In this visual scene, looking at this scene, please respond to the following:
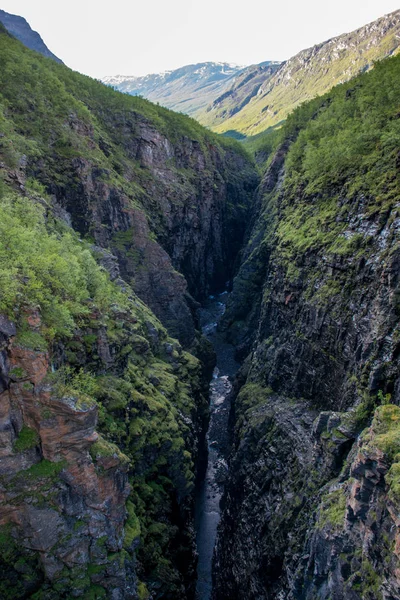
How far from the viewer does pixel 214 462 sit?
5688cm

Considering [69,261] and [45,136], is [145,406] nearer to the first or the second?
[69,261]

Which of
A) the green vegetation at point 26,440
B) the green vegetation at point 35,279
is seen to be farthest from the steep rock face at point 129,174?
the green vegetation at point 26,440

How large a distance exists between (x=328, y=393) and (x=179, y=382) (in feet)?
58.2

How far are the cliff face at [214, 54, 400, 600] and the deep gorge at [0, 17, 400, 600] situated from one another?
183 millimetres

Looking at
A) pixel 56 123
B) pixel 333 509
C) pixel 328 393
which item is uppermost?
pixel 56 123

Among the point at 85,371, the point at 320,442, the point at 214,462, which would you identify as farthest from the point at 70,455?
the point at 214,462

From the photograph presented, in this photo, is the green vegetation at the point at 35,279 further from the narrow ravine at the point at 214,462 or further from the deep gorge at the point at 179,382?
the narrow ravine at the point at 214,462

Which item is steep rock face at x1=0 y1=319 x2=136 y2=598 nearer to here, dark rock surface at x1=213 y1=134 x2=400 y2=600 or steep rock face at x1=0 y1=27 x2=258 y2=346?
dark rock surface at x1=213 y1=134 x2=400 y2=600

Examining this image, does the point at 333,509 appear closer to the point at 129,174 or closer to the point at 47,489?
the point at 47,489

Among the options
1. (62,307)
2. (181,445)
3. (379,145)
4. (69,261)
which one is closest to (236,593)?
(181,445)

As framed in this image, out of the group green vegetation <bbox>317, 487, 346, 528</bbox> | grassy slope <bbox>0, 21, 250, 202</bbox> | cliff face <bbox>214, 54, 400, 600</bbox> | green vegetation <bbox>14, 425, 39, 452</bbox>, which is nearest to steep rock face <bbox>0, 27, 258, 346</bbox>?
grassy slope <bbox>0, 21, 250, 202</bbox>

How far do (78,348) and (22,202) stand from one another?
Result: 1622 cm

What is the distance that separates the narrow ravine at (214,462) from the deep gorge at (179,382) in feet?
1.27

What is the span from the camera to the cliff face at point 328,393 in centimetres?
2139
